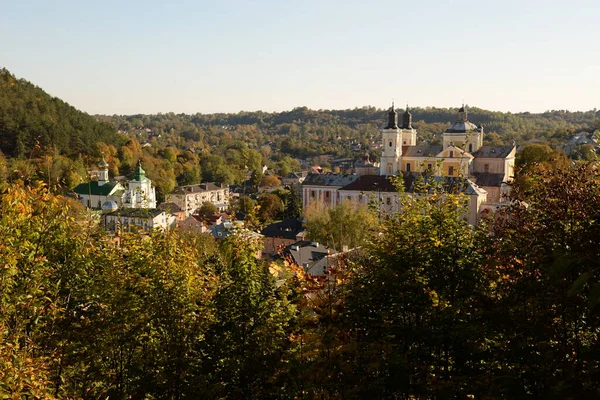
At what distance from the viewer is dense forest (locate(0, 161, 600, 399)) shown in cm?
514

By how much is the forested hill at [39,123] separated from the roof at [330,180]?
85.6 feet

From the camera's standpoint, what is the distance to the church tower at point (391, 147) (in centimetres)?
5316

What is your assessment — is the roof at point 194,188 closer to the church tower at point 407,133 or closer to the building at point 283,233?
the building at point 283,233

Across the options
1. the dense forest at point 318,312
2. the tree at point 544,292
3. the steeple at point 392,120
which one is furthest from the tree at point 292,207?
the tree at point 544,292

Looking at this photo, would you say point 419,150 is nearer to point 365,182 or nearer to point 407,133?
point 407,133

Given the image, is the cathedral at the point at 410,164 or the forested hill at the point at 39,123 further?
the forested hill at the point at 39,123

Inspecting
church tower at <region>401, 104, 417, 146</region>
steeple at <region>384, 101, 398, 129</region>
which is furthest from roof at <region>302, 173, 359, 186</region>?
church tower at <region>401, 104, 417, 146</region>

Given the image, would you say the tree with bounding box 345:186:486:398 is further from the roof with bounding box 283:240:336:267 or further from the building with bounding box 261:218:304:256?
the building with bounding box 261:218:304:256

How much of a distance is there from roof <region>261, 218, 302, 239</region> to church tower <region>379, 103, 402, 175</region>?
14.4 metres

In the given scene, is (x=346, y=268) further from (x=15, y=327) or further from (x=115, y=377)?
(x=15, y=327)

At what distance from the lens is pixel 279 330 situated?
22.2ft

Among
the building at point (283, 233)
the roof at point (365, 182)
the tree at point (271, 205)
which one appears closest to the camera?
the building at point (283, 233)

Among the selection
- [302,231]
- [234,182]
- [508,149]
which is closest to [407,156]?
[508,149]

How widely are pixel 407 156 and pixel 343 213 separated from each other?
22109 millimetres
